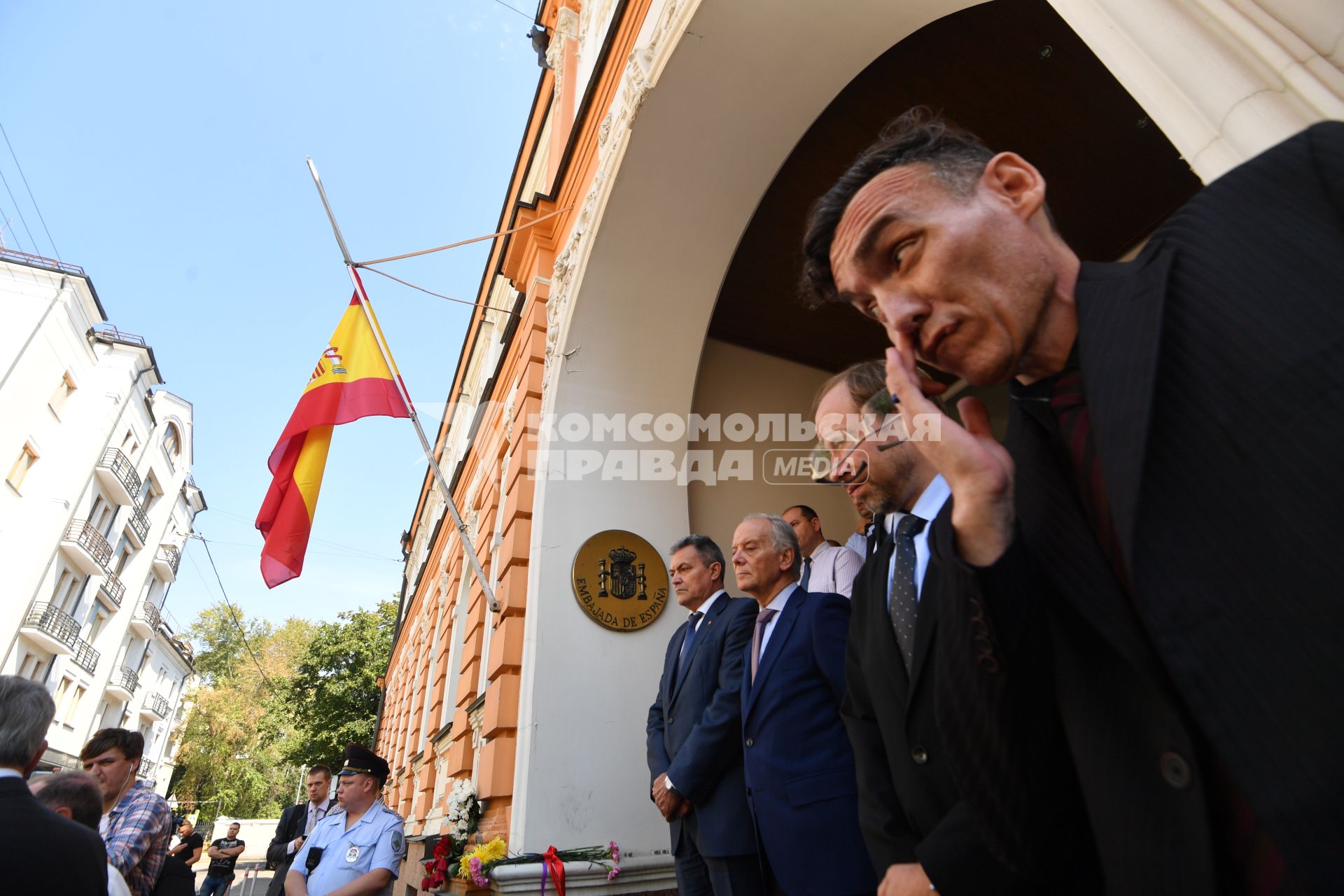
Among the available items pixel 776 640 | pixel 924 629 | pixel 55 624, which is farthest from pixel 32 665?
pixel 924 629

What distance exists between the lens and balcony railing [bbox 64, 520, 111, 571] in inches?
880

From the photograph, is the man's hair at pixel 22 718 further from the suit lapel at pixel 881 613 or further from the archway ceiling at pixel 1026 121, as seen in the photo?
the archway ceiling at pixel 1026 121

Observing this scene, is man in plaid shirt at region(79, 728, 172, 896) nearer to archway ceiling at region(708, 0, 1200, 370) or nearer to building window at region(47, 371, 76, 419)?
archway ceiling at region(708, 0, 1200, 370)

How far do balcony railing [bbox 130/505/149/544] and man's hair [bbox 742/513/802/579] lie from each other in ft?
105

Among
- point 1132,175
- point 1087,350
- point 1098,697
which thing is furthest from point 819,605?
point 1132,175

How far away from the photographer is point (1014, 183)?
45.7 inches

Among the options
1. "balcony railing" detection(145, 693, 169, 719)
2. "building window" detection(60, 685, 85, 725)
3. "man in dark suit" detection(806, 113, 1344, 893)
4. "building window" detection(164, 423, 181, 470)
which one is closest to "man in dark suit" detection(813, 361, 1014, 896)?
"man in dark suit" detection(806, 113, 1344, 893)

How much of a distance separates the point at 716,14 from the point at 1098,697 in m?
4.90

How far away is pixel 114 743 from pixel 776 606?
367cm

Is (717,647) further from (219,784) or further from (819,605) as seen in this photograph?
(219,784)

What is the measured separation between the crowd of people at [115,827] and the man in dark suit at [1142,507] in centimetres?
244

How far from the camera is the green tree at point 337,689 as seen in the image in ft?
73.4

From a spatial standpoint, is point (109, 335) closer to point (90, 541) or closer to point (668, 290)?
point (90, 541)

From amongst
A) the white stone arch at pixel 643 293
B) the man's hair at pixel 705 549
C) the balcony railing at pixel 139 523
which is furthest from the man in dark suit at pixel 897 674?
the balcony railing at pixel 139 523
